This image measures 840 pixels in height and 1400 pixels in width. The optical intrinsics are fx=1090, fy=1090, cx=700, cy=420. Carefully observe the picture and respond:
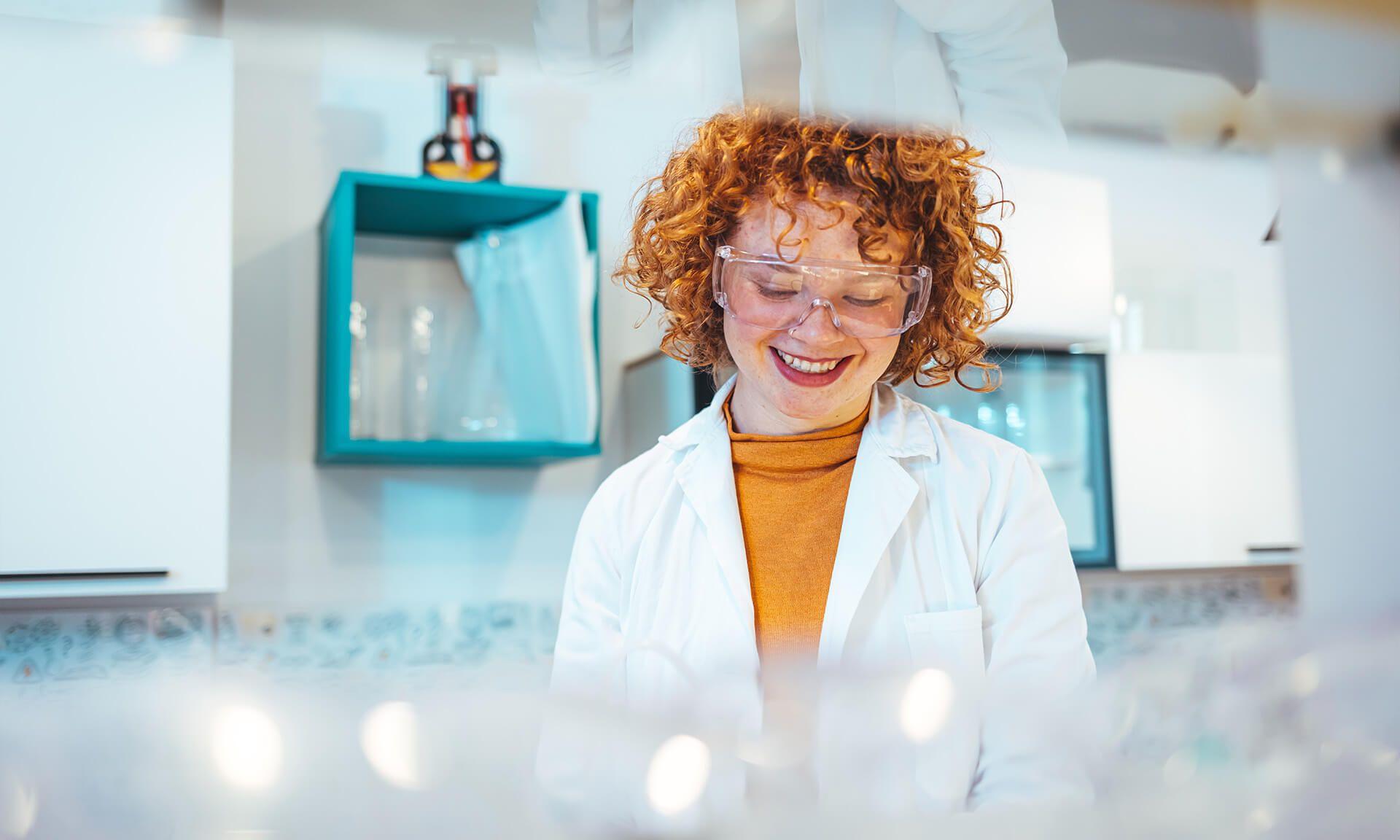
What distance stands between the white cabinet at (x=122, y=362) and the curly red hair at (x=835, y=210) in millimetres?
674

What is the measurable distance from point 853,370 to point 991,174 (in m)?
0.14

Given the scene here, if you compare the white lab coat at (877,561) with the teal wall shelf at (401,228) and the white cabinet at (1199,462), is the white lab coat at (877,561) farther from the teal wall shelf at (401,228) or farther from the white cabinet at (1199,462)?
the teal wall shelf at (401,228)

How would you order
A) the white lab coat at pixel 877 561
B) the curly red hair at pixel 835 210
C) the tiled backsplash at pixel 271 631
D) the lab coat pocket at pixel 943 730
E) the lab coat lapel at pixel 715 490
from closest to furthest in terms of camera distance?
the lab coat pocket at pixel 943 730 < the curly red hair at pixel 835 210 < the white lab coat at pixel 877 561 < the lab coat lapel at pixel 715 490 < the tiled backsplash at pixel 271 631

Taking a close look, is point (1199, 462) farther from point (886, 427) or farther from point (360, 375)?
point (360, 375)

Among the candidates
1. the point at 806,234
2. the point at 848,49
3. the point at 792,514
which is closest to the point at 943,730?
the point at 848,49

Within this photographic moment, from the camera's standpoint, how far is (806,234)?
34 centimetres

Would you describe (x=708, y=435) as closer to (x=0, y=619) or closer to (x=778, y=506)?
(x=778, y=506)

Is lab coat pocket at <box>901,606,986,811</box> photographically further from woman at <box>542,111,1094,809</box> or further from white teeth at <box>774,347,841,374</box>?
white teeth at <box>774,347,841,374</box>

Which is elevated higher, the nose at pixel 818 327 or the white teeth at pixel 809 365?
the nose at pixel 818 327

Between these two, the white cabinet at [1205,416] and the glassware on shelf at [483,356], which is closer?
the white cabinet at [1205,416]

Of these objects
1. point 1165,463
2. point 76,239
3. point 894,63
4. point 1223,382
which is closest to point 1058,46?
point 894,63

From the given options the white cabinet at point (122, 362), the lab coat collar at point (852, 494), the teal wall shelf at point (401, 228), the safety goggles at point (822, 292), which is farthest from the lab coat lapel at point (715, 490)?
the teal wall shelf at point (401, 228)

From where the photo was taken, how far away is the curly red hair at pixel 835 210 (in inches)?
9.6

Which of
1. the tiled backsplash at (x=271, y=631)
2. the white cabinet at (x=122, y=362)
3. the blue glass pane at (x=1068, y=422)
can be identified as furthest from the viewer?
the blue glass pane at (x=1068, y=422)
